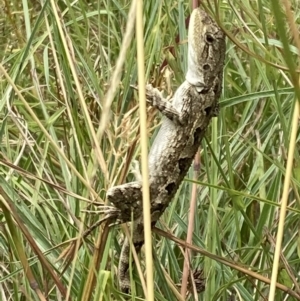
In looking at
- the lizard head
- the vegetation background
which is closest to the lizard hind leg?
the vegetation background

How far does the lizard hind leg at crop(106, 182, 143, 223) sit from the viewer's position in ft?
3.84

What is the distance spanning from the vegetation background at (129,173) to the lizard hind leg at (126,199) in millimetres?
21

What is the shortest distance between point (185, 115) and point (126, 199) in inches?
11.0

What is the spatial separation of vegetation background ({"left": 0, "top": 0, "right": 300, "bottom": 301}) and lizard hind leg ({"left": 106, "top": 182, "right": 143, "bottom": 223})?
2 cm

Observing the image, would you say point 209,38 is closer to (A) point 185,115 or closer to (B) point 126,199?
(A) point 185,115

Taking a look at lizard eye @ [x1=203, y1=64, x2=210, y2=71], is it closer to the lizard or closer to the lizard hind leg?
the lizard

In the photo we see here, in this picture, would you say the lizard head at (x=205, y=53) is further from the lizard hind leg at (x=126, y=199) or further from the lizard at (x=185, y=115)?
the lizard hind leg at (x=126, y=199)

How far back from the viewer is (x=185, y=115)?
139 cm

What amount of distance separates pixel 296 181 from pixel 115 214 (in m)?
0.40

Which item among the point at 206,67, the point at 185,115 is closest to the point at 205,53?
the point at 206,67

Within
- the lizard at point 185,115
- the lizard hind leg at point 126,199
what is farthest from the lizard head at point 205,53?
the lizard hind leg at point 126,199

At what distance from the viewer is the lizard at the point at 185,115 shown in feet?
4.39

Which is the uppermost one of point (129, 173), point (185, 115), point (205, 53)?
point (205, 53)

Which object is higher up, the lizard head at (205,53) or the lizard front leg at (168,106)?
the lizard head at (205,53)
